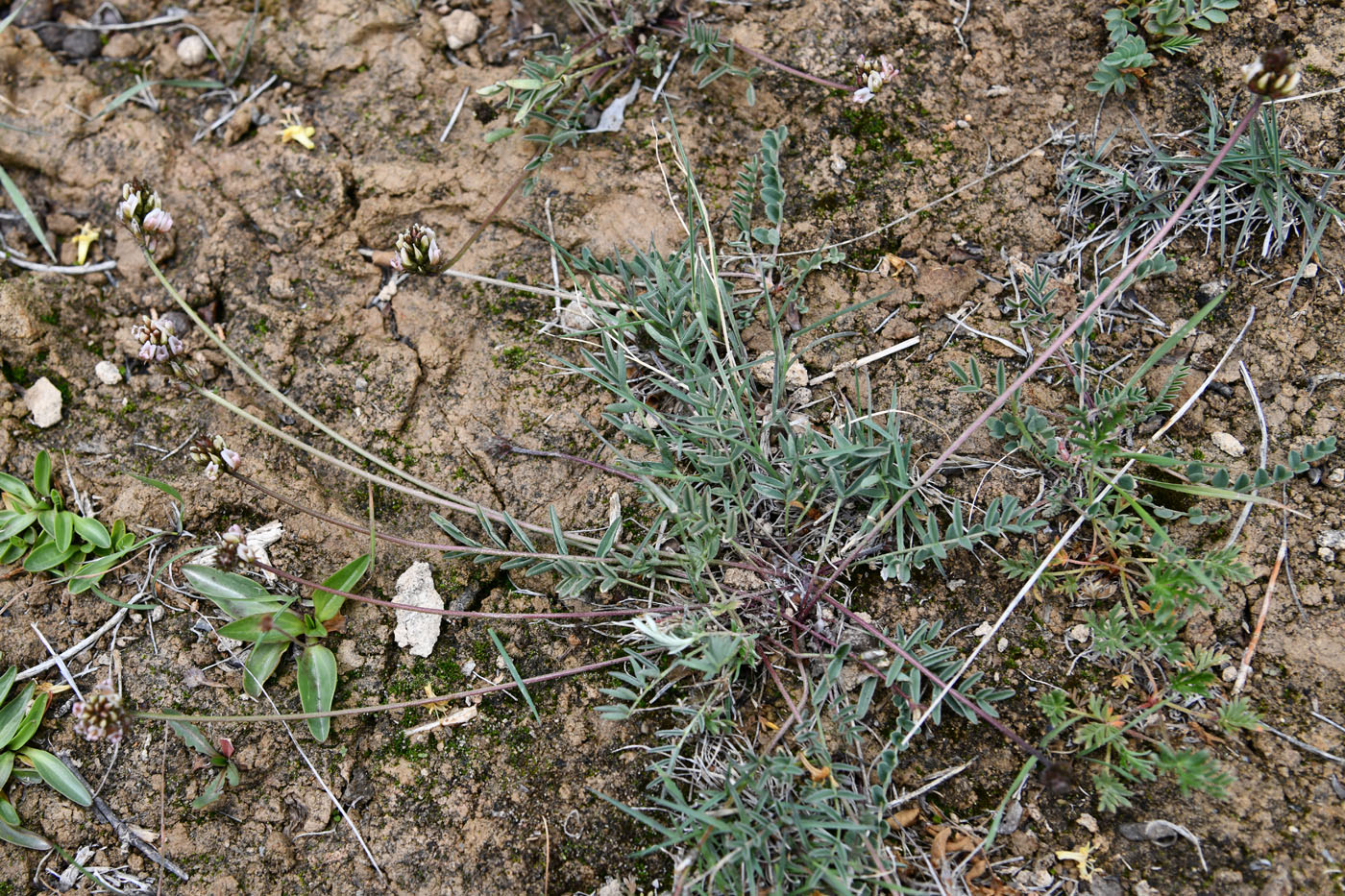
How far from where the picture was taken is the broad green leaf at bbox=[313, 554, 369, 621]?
2498 millimetres

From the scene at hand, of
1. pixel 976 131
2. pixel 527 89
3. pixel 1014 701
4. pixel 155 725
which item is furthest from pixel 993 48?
pixel 155 725

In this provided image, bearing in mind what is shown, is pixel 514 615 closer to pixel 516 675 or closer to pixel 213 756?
pixel 516 675

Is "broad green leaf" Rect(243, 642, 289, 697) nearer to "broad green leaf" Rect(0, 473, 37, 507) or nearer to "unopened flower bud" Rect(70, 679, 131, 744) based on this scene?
"unopened flower bud" Rect(70, 679, 131, 744)

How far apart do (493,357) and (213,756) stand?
1472 mm

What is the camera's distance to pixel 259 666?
8.05ft

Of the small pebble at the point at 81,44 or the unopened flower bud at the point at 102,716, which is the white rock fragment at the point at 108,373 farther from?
the small pebble at the point at 81,44

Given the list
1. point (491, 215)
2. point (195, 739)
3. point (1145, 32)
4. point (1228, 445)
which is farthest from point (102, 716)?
point (1145, 32)

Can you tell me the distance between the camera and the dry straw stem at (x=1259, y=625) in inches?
88.2

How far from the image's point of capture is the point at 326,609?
2.49m

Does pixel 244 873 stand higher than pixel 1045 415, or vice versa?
pixel 1045 415

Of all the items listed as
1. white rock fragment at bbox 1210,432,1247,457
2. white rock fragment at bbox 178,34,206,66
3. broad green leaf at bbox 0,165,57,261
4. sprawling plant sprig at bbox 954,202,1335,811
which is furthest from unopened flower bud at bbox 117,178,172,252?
white rock fragment at bbox 1210,432,1247,457

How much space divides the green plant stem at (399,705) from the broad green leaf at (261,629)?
222mm

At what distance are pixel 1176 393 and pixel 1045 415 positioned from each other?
0.38m

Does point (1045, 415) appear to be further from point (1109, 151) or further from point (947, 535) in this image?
point (1109, 151)
